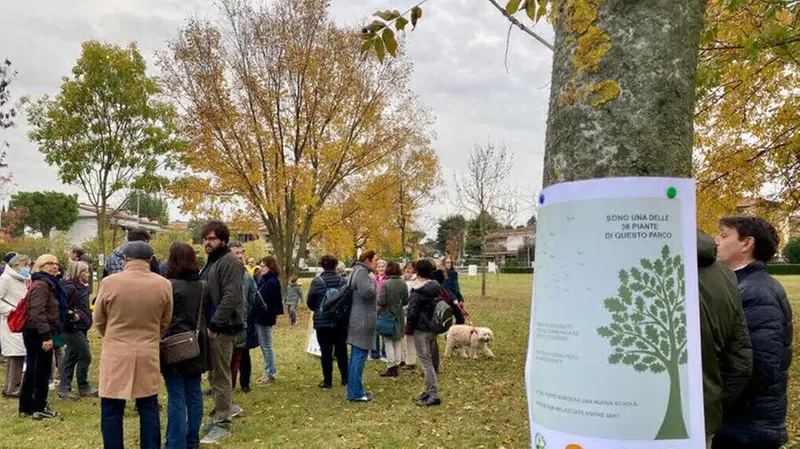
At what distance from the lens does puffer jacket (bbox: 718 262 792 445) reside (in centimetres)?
269

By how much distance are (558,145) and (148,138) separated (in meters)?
19.9

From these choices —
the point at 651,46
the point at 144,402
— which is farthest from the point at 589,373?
the point at 144,402

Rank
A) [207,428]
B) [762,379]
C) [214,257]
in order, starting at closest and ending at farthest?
[762,379], [214,257], [207,428]

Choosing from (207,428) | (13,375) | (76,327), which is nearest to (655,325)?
(207,428)

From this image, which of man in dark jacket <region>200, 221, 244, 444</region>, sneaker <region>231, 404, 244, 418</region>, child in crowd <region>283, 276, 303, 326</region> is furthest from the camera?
child in crowd <region>283, 276, 303, 326</region>

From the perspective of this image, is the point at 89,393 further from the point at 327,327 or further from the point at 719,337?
the point at 719,337

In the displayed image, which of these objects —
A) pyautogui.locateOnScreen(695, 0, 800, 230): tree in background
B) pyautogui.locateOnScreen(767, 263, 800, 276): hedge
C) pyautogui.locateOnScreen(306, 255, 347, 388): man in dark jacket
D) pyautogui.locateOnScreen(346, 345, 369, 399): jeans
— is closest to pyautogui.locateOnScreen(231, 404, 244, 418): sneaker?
pyautogui.locateOnScreen(346, 345, 369, 399): jeans

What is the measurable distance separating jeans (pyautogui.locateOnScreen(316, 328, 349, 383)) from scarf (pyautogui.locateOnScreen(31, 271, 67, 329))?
3.02 m

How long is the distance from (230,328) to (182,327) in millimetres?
605

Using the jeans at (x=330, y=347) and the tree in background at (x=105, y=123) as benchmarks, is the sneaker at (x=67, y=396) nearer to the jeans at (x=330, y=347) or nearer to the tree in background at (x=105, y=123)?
the jeans at (x=330, y=347)

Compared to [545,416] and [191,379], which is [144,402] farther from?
[545,416]

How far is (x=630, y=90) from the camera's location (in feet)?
5.34

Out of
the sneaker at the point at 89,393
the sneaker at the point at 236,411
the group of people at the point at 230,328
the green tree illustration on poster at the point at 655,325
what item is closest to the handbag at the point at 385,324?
the group of people at the point at 230,328

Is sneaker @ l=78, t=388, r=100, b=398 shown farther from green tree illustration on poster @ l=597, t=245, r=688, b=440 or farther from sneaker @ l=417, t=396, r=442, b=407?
green tree illustration on poster @ l=597, t=245, r=688, b=440
